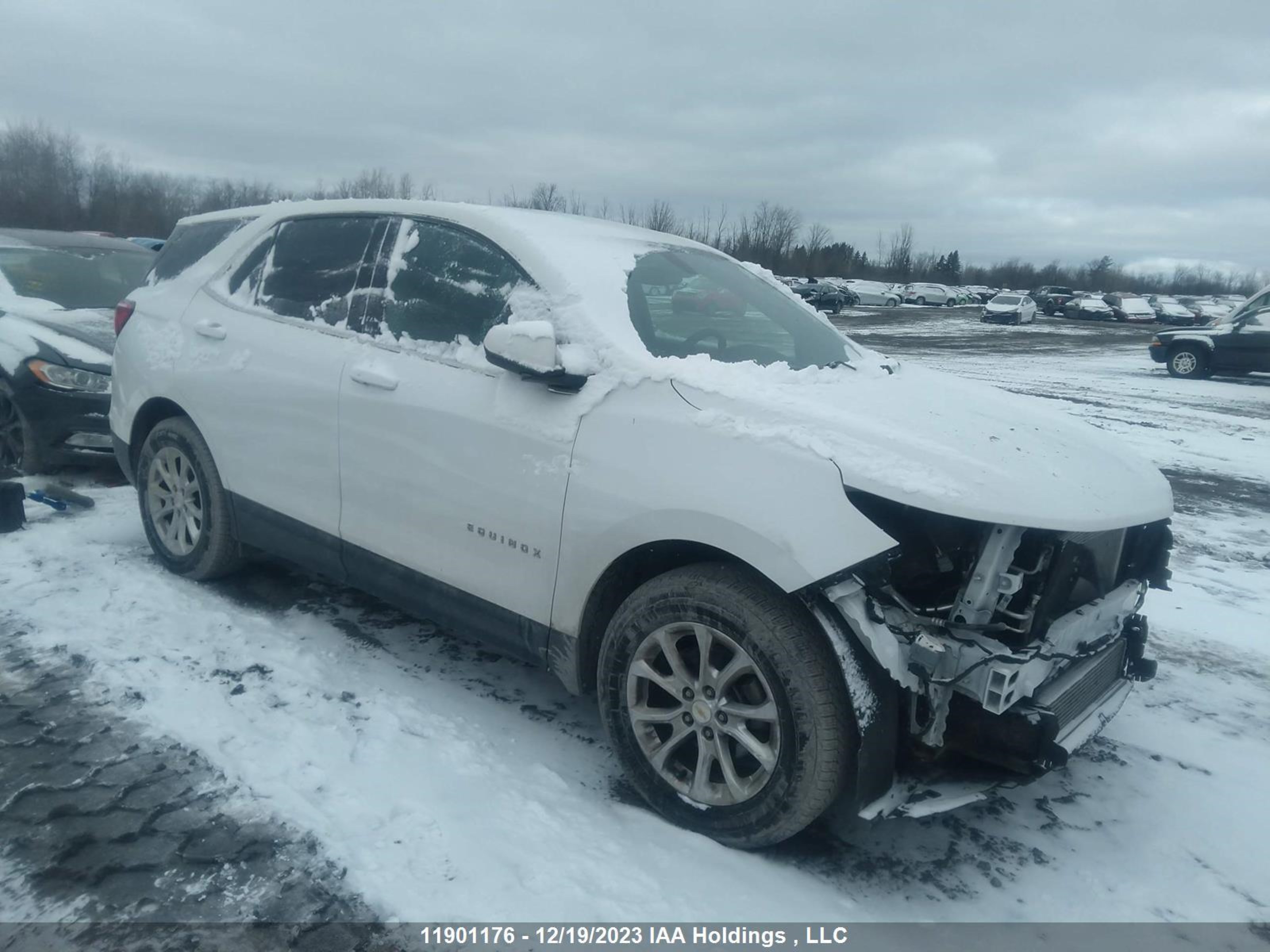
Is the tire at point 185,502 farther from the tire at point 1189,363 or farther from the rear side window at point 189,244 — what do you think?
the tire at point 1189,363

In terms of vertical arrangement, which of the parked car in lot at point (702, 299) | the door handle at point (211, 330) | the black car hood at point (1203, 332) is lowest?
the door handle at point (211, 330)

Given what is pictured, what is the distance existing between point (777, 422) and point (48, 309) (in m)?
6.19

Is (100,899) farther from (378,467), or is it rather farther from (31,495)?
(31,495)

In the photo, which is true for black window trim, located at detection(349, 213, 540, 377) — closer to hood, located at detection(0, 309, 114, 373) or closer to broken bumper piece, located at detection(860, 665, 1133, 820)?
broken bumper piece, located at detection(860, 665, 1133, 820)

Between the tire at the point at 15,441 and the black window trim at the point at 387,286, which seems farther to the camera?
the tire at the point at 15,441

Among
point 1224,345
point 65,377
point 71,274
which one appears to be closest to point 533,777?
point 65,377

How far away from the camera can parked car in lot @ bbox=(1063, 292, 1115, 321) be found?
159 ft

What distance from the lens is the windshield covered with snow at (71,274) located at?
22.1 ft

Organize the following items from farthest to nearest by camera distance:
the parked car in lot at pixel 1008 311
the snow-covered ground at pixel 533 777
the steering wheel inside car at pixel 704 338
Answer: the parked car in lot at pixel 1008 311, the steering wheel inside car at pixel 704 338, the snow-covered ground at pixel 533 777

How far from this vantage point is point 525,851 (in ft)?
8.63

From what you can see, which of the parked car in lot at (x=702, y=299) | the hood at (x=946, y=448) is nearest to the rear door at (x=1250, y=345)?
the hood at (x=946, y=448)

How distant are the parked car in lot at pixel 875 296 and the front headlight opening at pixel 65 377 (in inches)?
2030

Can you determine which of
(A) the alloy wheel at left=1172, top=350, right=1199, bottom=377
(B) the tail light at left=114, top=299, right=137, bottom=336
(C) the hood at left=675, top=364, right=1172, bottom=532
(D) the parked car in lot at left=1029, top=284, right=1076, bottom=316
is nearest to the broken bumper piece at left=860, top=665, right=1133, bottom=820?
(C) the hood at left=675, top=364, right=1172, bottom=532

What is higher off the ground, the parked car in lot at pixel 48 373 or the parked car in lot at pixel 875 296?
the parked car in lot at pixel 875 296
